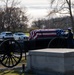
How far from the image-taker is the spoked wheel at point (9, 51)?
13406 millimetres

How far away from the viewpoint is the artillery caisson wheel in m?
18.5

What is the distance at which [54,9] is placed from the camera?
45.1 m

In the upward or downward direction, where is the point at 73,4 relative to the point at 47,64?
upward

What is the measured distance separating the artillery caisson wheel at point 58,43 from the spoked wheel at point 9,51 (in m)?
4.80

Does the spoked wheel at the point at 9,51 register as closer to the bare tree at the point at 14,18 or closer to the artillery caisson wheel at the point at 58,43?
the artillery caisson wheel at the point at 58,43

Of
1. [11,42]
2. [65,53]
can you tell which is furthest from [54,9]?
[65,53]

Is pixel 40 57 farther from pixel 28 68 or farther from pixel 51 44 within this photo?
pixel 51 44

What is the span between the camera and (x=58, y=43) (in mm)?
18688

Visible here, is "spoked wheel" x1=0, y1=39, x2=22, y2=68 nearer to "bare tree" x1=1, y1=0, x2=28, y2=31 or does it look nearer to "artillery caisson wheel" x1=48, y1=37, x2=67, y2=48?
"artillery caisson wheel" x1=48, y1=37, x2=67, y2=48

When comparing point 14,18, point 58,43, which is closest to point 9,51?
point 58,43

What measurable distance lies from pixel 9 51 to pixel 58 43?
18.8 feet

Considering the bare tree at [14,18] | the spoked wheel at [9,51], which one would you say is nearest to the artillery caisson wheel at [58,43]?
the spoked wheel at [9,51]

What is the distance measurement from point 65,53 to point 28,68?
217 centimetres

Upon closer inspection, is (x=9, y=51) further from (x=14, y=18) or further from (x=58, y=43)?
(x=14, y=18)
